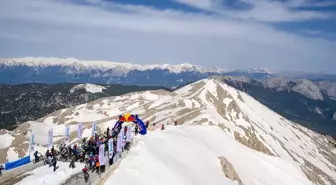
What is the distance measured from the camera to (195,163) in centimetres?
6844

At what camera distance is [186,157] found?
69.5 m

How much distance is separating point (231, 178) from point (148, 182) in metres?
26.7

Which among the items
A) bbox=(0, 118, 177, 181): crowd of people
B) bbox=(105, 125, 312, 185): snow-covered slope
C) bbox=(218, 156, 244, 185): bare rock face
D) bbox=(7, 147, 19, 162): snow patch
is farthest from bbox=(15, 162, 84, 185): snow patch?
bbox=(7, 147, 19, 162): snow patch

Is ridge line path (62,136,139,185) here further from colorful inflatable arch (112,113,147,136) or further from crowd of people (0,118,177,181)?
colorful inflatable arch (112,113,147,136)

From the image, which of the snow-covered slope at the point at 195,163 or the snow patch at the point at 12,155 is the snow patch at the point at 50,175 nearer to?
the snow-covered slope at the point at 195,163

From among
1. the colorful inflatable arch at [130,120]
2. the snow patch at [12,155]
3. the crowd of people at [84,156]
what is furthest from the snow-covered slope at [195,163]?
the snow patch at [12,155]

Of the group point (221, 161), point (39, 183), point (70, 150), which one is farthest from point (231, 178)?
point (39, 183)

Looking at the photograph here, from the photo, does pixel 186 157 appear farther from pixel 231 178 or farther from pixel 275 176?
pixel 275 176

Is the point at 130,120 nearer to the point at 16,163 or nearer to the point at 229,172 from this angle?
the point at 229,172

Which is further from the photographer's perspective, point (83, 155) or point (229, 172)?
point (229, 172)

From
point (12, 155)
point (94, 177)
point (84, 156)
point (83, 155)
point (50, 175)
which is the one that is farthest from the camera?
point (12, 155)

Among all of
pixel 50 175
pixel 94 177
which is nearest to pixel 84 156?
pixel 50 175

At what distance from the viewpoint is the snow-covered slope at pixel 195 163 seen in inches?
2037

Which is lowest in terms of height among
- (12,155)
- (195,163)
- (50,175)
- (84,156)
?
(12,155)
